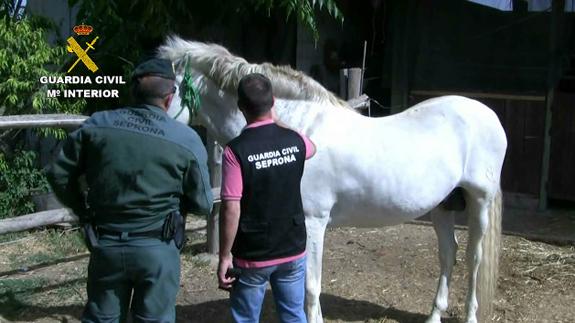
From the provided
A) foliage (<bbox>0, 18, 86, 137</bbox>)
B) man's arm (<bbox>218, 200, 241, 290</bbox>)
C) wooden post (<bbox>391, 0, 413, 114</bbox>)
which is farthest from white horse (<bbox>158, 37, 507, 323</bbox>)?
wooden post (<bbox>391, 0, 413, 114</bbox>)

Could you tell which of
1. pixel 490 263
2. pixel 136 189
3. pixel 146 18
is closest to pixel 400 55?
pixel 146 18

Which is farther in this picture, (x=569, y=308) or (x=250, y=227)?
(x=569, y=308)

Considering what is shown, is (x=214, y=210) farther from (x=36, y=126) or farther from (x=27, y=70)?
(x=27, y=70)

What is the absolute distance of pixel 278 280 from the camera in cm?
297

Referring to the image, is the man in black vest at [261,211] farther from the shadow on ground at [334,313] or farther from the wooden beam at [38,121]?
the wooden beam at [38,121]

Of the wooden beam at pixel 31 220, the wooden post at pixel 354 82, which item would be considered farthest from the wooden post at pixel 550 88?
the wooden beam at pixel 31 220

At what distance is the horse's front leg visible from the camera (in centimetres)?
364

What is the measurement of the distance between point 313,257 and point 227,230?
0.97m

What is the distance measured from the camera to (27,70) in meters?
6.70

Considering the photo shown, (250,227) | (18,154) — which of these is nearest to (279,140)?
(250,227)

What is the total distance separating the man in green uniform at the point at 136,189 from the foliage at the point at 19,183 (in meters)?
4.53

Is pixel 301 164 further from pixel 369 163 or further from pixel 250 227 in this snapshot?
pixel 369 163

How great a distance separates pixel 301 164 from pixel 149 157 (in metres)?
0.65

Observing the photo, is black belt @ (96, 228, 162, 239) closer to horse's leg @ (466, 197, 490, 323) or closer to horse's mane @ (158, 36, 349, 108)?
horse's mane @ (158, 36, 349, 108)
